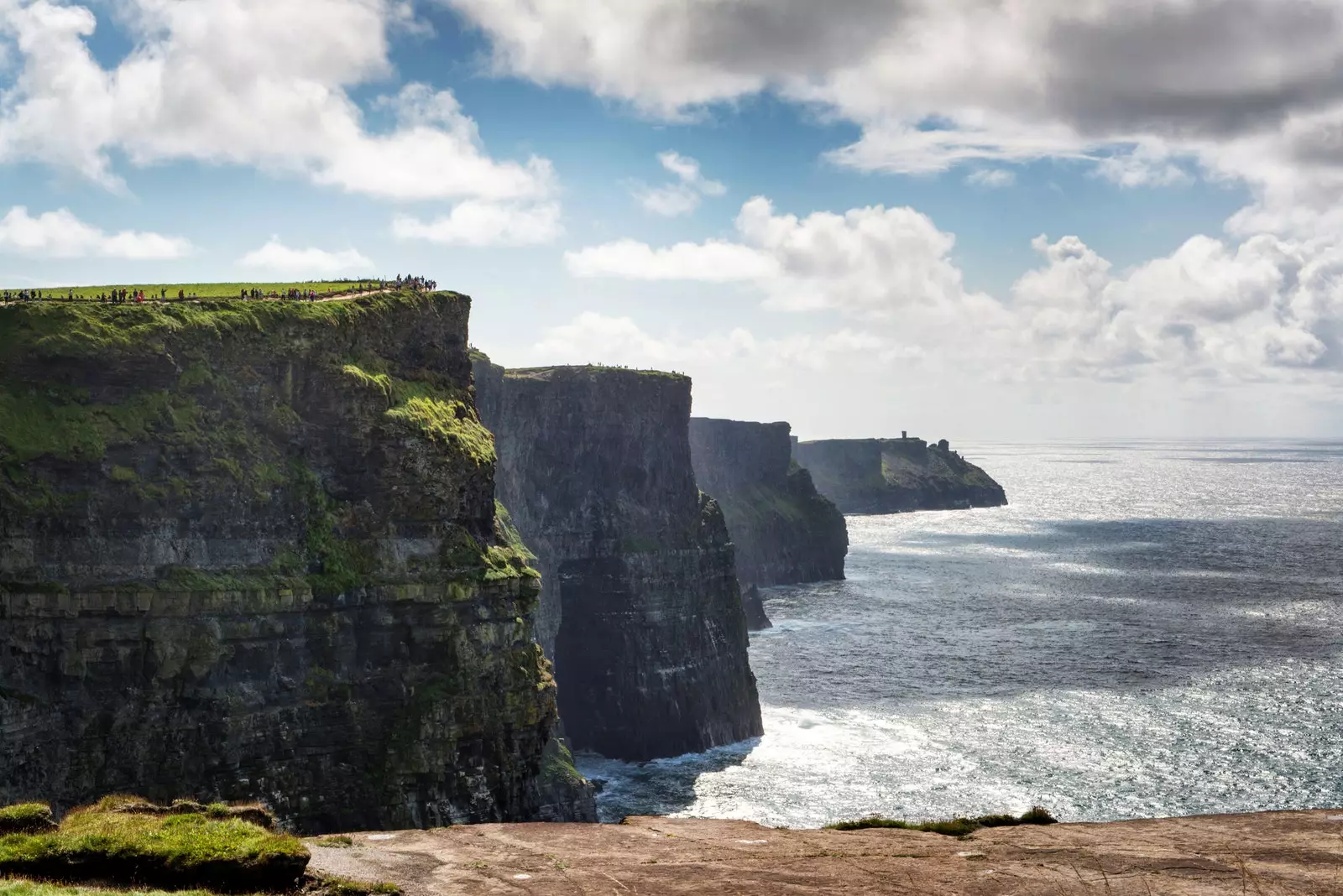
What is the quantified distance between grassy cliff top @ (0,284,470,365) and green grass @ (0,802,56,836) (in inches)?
1016

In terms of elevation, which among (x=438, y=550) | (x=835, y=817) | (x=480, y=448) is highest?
(x=480, y=448)

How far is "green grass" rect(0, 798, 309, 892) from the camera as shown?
30234 millimetres

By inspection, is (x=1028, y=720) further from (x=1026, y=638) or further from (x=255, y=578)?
(x=255, y=578)

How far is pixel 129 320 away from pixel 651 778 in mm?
A: 57819

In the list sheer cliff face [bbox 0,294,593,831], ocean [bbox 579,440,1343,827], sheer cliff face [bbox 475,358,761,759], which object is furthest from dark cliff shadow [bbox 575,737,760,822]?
sheer cliff face [bbox 0,294,593,831]

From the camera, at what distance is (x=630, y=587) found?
353ft

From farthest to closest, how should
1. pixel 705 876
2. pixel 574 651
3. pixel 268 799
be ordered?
1. pixel 574 651
2. pixel 268 799
3. pixel 705 876

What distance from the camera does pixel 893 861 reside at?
34188 millimetres

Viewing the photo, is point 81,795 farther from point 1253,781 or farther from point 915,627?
point 915,627

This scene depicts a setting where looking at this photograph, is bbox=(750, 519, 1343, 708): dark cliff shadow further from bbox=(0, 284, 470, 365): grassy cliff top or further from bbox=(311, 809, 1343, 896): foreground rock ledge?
bbox=(311, 809, 1343, 896): foreground rock ledge

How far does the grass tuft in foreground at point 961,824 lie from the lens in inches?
1490

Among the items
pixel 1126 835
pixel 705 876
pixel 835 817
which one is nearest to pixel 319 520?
pixel 705 876

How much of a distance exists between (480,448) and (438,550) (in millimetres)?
6835

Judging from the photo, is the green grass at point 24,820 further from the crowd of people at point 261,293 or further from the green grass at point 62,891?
the crowd of people at point 261,293
